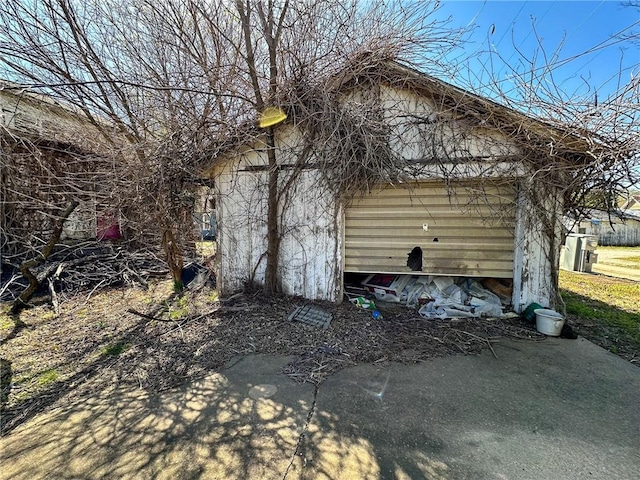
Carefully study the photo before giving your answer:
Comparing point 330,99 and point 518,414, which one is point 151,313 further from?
point 518,414

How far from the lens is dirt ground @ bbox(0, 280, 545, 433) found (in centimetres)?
328

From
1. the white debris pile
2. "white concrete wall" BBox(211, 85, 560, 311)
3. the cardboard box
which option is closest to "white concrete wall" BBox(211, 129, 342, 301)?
"white concrete wall" BBox(211, 85, 560, 311)

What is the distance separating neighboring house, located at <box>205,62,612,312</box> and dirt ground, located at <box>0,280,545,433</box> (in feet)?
2.38

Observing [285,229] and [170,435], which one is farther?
[285,229]

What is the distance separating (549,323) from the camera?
14.2 ft

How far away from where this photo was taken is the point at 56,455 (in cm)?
224

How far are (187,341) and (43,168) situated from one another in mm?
4376

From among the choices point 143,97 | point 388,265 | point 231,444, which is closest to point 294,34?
point 143,97

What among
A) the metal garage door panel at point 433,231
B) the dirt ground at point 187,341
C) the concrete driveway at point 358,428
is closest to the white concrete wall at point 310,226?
the metal garage door panel at point 433,231

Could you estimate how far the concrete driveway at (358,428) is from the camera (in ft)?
6.88

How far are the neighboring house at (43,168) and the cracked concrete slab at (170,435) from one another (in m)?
3.81

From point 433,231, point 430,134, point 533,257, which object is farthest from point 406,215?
point 533,257

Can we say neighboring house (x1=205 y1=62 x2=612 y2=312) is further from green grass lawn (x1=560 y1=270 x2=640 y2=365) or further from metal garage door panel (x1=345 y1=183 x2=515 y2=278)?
green grass lawn (x1=560 y1=270 x2=640 y2=365)

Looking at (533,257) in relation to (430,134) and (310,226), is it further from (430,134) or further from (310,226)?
(310,226)
